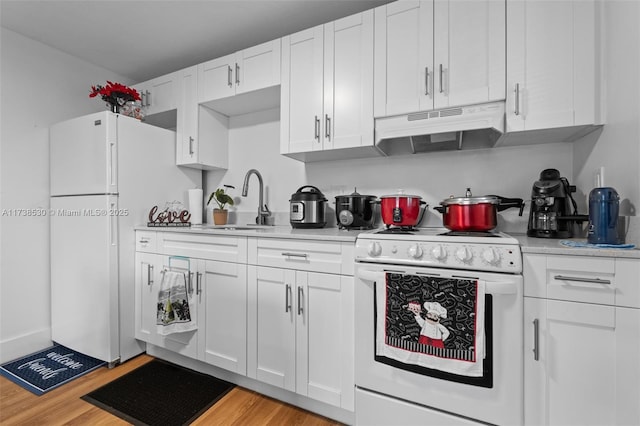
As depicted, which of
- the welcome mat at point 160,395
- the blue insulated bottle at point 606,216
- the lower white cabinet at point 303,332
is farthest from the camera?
the welcome mat at point 160,395

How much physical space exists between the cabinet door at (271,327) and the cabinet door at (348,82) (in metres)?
0.93

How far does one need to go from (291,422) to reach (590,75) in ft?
7.47

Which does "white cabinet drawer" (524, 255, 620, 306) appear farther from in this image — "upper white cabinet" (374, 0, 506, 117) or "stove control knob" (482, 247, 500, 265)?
"upper white cabinet" (374, 0, 506, 117)

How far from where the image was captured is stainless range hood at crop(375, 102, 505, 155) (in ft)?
5.21

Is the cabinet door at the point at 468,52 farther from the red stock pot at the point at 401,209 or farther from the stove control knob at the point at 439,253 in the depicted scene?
the stove control knob at the point at 439,253

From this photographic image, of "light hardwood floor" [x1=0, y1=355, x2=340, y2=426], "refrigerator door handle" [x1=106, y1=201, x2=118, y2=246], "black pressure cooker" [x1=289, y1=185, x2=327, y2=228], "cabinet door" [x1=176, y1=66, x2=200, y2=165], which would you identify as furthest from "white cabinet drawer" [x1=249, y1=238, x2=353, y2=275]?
"cabinet door" [x1=176, y1=66, x2=200, y2=165]

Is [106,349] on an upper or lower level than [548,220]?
lower

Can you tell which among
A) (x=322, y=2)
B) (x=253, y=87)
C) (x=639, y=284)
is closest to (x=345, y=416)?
(x=639, y=284)

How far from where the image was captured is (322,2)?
2012 mm

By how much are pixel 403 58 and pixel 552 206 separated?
112 centimetres


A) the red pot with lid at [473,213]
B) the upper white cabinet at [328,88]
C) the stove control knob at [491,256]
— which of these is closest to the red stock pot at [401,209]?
the red pot with lid at [473,213]

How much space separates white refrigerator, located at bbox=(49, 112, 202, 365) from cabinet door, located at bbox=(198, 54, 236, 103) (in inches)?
20.2

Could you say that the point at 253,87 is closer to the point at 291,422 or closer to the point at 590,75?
the point at 590,75

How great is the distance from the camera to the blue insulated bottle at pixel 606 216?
120 centimetres
